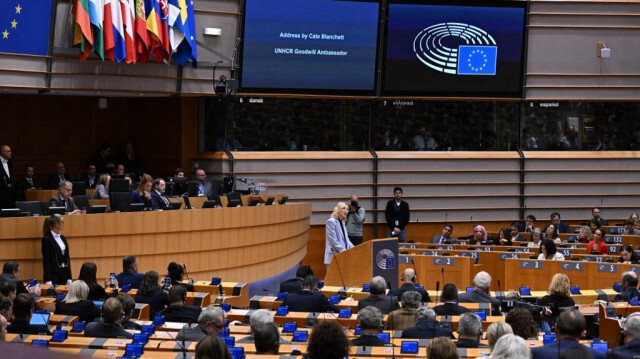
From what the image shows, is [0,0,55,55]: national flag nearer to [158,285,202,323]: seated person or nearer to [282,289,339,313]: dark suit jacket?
[282,289,339,313]: dark suit jacket

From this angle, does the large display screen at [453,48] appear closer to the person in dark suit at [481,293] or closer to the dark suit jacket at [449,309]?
the person in dark suit at [481,293]

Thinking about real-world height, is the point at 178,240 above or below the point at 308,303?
above

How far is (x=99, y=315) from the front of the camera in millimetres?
8883

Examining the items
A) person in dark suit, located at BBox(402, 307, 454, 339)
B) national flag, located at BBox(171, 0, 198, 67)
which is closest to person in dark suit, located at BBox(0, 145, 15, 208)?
national flag, located at BBox(171, 0, 198, 67)

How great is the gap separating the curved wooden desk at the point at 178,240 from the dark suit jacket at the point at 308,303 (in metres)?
3.93

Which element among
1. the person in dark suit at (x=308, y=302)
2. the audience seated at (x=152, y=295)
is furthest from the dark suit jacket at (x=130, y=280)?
the person in dark suit at (x=308, y=302)

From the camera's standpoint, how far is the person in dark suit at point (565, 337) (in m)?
6.23

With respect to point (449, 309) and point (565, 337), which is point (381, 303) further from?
point (565, 337)

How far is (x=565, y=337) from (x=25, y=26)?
38.0ft

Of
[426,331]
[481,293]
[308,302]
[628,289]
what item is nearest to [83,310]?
[308,302]

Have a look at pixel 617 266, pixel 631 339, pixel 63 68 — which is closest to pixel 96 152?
pixel 63 68

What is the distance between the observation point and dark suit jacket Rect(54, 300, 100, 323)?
875cm

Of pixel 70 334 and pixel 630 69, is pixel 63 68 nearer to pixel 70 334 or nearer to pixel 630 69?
pixel 70 334

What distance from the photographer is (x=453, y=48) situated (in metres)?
21.0
